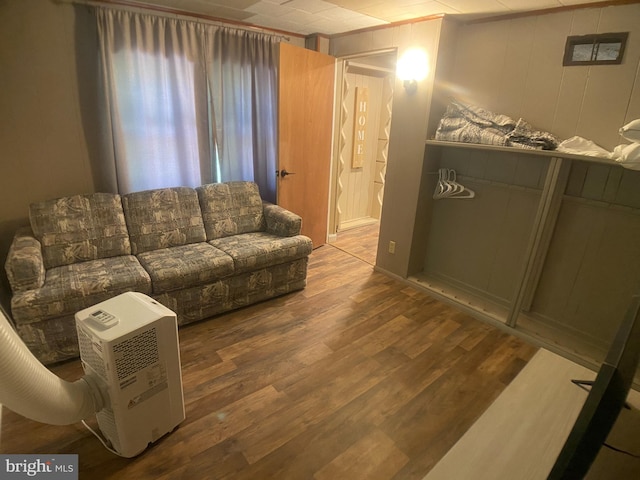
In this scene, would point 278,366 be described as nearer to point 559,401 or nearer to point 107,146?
point 559,401

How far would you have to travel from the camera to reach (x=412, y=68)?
9.52 feet

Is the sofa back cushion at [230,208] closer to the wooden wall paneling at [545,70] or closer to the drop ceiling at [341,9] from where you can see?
the drop ceiling at [341,9]

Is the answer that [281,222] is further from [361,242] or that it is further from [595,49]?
[595,49]

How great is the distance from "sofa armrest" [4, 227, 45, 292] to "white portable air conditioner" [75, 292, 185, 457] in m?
0.85

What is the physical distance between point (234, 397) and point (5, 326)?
3.81 feet

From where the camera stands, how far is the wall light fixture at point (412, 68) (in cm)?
284

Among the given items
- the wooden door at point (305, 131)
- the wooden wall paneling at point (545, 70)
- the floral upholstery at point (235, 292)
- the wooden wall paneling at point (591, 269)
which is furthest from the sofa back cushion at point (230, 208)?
the wooden wall paneling at point (591, 269)

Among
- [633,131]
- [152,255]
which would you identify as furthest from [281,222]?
[633,131]

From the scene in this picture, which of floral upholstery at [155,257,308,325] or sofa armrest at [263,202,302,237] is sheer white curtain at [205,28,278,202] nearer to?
sofa armrest at [263,202,302,237]

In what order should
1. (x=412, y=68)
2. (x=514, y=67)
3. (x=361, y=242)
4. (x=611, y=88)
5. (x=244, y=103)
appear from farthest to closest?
1. (x=361, y=242)
2. (x=244, y=103)
3. (x=412, y=68)
4. (x=514, y=67)
5. (x=611, y=88)

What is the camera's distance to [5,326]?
1.14 meters

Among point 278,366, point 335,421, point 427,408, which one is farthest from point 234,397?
point 427,408

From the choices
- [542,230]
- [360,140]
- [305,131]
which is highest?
[305,131]

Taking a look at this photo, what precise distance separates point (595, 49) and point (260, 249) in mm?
2680
